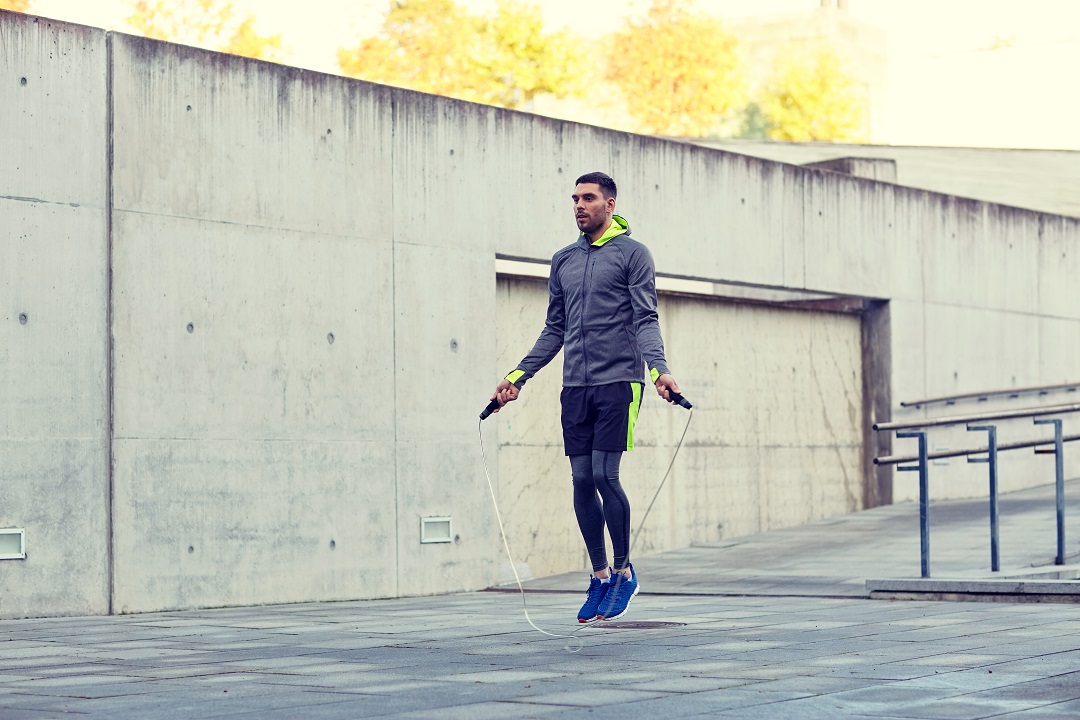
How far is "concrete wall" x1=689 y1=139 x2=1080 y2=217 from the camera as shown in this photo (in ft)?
80.9

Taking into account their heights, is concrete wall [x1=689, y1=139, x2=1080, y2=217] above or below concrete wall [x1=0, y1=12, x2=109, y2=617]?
above

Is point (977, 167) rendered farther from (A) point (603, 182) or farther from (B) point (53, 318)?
(A) point (603, 182)

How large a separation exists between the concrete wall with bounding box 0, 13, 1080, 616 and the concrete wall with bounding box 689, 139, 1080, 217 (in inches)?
424

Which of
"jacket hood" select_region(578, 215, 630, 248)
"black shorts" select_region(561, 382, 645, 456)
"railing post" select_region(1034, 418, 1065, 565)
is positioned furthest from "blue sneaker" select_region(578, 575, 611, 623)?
"railing post" select_region(1034, 418, 1065, 565)

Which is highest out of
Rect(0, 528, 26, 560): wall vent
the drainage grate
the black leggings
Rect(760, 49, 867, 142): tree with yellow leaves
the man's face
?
Rect(760, 49, 867, 142): tree with yellow leaves

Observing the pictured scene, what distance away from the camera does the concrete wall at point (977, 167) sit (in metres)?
24.7

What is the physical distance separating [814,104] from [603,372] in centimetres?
4839

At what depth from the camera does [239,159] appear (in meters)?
10.0

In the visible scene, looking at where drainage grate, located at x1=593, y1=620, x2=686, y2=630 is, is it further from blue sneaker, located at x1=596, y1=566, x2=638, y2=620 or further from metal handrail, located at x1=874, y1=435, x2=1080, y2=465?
metal handrail, located at x1=874, y1=435, x2=1080, y2=465

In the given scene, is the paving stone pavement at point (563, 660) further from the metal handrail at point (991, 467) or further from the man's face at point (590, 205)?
the man's face at point (590, 205)

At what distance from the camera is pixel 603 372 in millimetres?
7125

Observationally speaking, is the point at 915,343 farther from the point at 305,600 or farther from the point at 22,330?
the point at 22,330

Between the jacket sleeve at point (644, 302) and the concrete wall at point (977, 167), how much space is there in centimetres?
1753

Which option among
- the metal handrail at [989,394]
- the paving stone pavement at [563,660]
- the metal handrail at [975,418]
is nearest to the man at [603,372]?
the paving stone pavement at [563,660]
